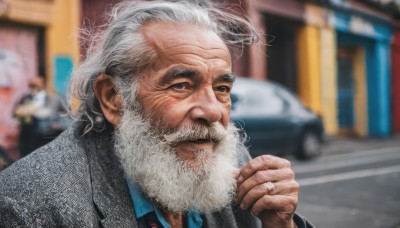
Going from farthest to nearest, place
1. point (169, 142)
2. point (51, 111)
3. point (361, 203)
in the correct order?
point (51, 111) → point (361, 203) → point (169, 142)

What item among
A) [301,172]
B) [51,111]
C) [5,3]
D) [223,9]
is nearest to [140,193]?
[223,9]

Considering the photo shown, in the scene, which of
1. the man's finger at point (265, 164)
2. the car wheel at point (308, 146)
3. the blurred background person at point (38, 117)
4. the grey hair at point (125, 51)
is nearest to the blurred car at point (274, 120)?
the car wheel at point (308, 146)

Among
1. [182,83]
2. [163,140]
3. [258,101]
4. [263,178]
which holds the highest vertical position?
[182,83]

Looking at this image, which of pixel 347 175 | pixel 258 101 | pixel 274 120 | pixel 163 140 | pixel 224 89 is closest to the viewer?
pixel 163 140

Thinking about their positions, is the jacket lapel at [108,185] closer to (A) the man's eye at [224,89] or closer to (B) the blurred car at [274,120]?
(A) the man's eye at [224,89]

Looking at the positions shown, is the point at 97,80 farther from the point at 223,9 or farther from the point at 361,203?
the point at 361,203

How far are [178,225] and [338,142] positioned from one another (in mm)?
15031

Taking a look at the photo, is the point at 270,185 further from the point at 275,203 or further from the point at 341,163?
the point at 341,163

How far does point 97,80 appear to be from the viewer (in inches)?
77.7

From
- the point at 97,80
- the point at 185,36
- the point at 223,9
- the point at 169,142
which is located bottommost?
the point at 169,142

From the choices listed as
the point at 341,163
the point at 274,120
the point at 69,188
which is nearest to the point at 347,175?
the point at 274,120

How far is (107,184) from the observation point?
5.74 ft

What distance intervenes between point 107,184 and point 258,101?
7.71 meters

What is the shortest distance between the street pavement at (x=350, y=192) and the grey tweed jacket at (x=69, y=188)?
324 centimetres
